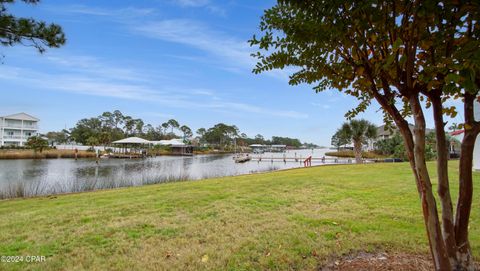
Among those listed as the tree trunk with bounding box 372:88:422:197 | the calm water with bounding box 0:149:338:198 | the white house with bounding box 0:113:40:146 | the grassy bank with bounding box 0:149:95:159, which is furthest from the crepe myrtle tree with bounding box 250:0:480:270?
the white house with bounding box 0:113:40:146

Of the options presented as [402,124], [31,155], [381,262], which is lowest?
[31,155]

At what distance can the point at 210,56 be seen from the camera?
14.2 meters

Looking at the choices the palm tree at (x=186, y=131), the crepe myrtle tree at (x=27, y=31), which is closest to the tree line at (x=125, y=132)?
the palm tree at (x=186, y=131)

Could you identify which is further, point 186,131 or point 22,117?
point 186,131

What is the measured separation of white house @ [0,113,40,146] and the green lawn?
59.8 metres

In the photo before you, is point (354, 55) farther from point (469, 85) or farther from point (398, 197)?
point (398, 197)

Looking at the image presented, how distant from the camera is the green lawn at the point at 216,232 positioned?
292 cm

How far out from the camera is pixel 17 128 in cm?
5256

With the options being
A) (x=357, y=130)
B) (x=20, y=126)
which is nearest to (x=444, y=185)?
(x=357, y=130)

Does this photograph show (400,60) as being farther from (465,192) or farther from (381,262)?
(381,262)

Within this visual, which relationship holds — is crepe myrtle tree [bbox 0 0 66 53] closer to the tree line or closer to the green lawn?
the green lawn

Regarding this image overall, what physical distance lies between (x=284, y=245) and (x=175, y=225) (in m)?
1.85

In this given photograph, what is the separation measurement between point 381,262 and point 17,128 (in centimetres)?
6798

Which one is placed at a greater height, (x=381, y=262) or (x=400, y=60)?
(x=400, y=60)
